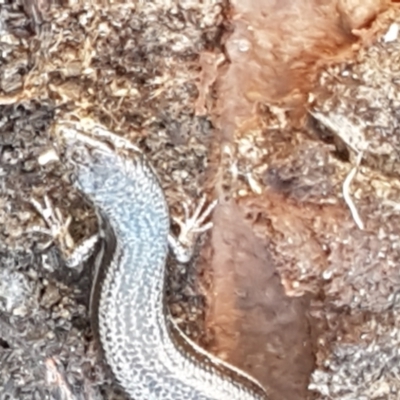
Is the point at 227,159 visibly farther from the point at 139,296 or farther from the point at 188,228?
the point at 139,296

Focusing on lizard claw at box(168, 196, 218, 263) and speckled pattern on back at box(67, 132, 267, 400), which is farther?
lizard claw at box(168, 196, 218, 263)

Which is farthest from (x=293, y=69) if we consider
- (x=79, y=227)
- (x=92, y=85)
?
(x=79, y=227)

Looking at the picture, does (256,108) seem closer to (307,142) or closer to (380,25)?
(307,142)

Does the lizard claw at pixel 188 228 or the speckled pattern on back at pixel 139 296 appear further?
the lizard claw at pixel 188 228
